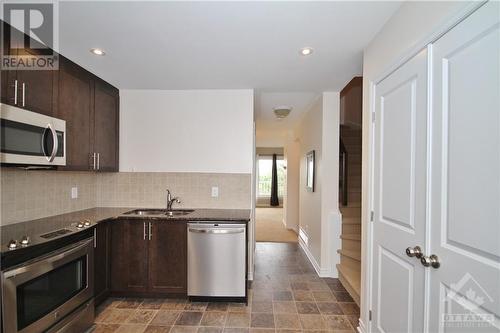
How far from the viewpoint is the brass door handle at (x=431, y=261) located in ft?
4.17

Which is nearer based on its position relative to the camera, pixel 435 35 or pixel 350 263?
pixel 435 35

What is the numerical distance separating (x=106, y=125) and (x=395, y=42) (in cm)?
312

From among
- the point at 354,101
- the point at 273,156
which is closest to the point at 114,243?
the point at 354,101

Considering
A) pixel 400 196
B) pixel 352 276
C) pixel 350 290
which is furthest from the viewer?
pixel 352 276

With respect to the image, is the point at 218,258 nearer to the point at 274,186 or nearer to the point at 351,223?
the point at 351,223

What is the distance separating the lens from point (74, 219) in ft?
8.02

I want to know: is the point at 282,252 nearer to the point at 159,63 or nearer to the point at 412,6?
the point at 159,63

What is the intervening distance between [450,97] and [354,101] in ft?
10.8

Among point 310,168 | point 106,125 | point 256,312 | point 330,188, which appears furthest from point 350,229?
point 106,125

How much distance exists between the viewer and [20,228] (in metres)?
2.00

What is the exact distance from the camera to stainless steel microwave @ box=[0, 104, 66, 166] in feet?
5.33

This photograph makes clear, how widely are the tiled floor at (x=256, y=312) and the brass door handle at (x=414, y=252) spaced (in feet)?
4.13

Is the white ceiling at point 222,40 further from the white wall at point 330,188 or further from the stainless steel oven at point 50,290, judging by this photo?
the stainless steel oven at point 50,290

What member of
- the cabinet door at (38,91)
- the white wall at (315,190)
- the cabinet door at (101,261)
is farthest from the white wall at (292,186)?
the cabinet door at (38,91)
